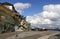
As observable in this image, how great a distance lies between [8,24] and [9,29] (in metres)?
2.95

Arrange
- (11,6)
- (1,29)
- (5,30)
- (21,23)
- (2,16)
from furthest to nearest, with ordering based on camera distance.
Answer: (11,6)
(21,23)
(2,16)
(5,30)
(1,29)

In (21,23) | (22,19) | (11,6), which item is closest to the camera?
(21,23)

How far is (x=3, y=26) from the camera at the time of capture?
245 feet

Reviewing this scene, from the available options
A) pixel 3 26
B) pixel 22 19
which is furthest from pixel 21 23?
pixel 3 26

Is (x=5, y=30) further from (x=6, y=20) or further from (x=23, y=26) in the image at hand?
(x=23, y=26)

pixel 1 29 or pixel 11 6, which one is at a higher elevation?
pixel 11 6

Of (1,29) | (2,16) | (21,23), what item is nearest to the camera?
(1,29)

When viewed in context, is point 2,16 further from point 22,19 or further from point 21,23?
point 22,19

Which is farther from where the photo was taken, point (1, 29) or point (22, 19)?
point (22, 19)

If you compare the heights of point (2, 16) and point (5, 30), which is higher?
point (2, 16)

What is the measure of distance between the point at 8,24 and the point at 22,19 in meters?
44.5

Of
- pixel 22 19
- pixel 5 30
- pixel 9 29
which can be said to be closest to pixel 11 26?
pixel 9 29

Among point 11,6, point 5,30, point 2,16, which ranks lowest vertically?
point 5,30

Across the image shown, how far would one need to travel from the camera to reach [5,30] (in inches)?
3044
